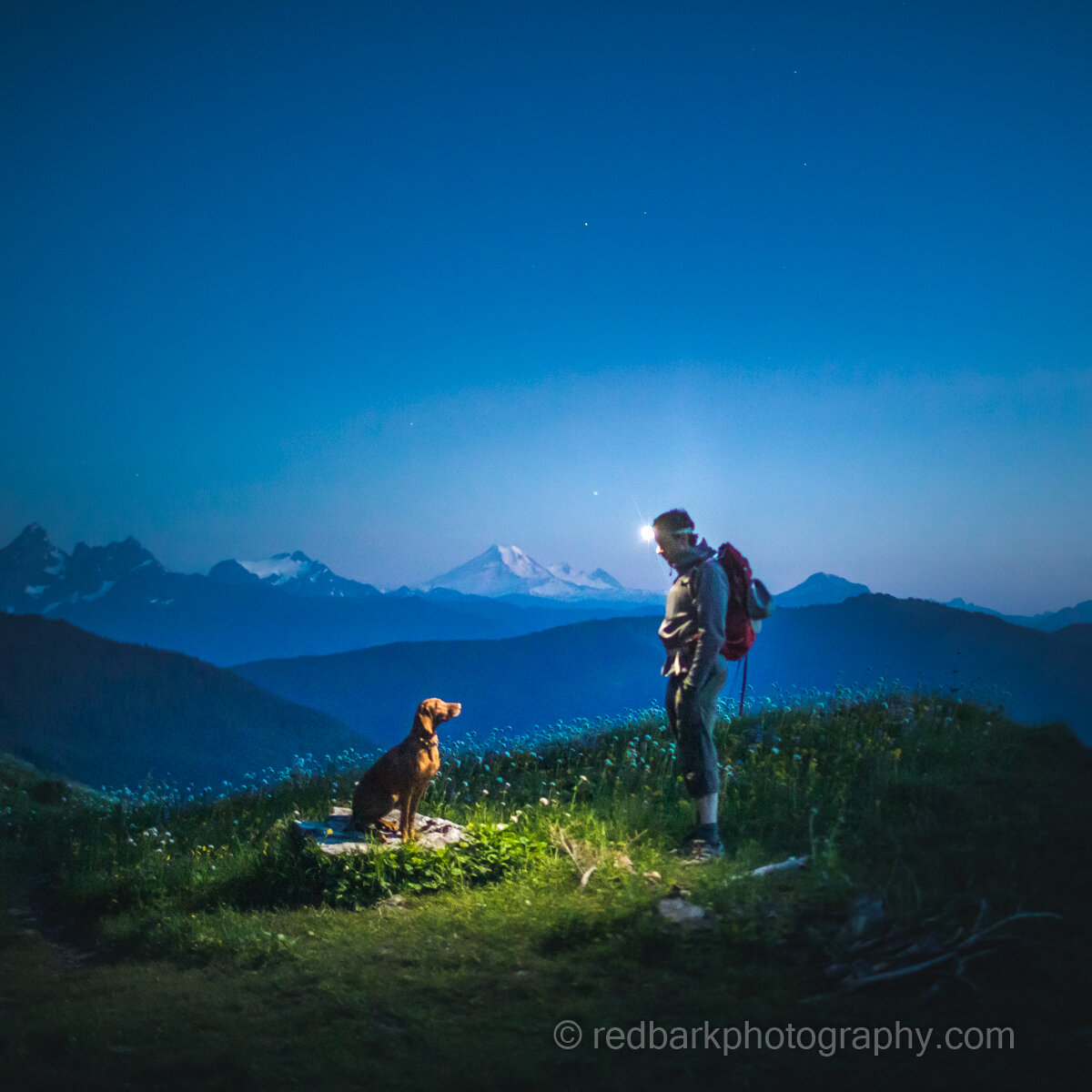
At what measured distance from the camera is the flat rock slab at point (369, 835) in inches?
283

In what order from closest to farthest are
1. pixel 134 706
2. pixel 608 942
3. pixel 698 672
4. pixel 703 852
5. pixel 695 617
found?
1. pixel 608 942
2. pixel 703 852
3. pixel 698 672
4. pixel 695 617
5. pixel 134 706

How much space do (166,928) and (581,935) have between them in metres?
3.54

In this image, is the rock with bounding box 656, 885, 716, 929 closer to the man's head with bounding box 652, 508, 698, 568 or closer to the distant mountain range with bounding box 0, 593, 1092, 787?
the man's head with bounding box 652, 508, 698, 568

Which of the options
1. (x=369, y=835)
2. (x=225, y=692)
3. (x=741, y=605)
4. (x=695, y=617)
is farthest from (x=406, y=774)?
(x=225, y=692)

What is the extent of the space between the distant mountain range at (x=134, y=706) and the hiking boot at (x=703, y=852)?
53440 millimetres

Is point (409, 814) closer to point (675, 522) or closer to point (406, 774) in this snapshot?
point (406, 774)

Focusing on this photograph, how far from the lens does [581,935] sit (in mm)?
5566

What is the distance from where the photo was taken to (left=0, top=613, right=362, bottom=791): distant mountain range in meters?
57.8

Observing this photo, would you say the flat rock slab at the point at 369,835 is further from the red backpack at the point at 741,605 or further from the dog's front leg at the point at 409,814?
the red backpack at the point at 741,605

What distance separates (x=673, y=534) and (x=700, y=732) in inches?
73.2

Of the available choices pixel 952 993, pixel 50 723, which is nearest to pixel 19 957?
pixel 952 993

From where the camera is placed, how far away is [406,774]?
7352mm

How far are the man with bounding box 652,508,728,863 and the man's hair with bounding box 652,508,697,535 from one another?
0.25 ft

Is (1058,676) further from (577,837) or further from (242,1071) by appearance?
(242,1071)
